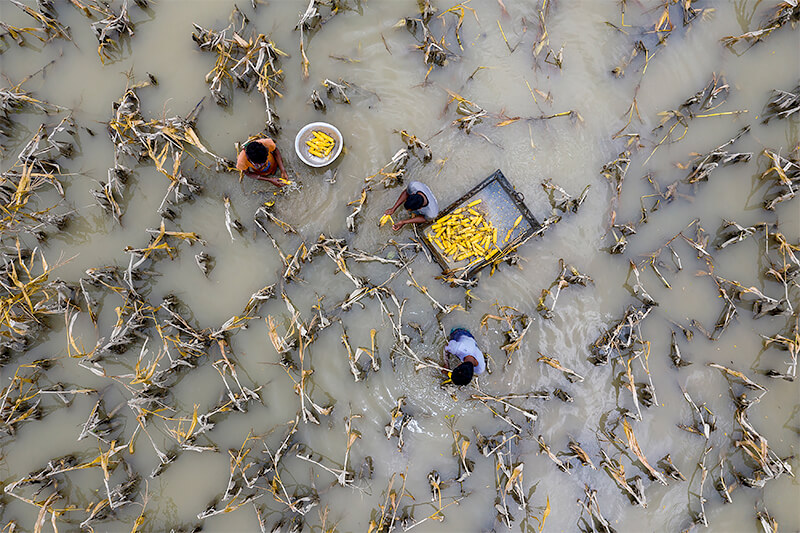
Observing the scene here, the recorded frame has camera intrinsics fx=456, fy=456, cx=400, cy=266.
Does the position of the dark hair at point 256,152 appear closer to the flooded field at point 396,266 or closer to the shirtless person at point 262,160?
the shirtless person at point 262,160

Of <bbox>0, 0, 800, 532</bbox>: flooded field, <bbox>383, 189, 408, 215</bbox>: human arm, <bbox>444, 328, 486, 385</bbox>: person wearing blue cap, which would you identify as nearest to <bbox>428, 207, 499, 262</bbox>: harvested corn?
<bbox>0, 0, 800, 532</bbox>: flooded field

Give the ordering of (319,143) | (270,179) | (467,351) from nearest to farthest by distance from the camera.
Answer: (467,351) < (270,179) < (319,143)

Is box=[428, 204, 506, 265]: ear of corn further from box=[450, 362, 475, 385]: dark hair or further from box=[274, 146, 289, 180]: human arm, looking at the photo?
box=[274, 146, 289, 180]: human arm

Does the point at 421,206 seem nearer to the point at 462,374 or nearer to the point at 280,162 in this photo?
the point at 280,162

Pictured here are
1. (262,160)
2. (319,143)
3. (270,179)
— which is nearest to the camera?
(262,160)

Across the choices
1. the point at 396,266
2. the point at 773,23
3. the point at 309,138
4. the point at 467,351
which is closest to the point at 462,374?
the point at 467,351

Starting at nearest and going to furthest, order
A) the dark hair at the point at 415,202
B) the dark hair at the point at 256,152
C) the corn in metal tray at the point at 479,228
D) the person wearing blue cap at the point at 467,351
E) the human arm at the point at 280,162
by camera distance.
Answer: the dark hair at the point at 256,152
the dark hair at the point at 415,202
the person wearing blue cap at the point at 467,351
the human arm at the point at 280,162
the corn in metal tray at the point at 479,228

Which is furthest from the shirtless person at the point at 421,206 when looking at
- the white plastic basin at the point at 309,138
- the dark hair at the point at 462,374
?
the dark hair at the point at 462,374
